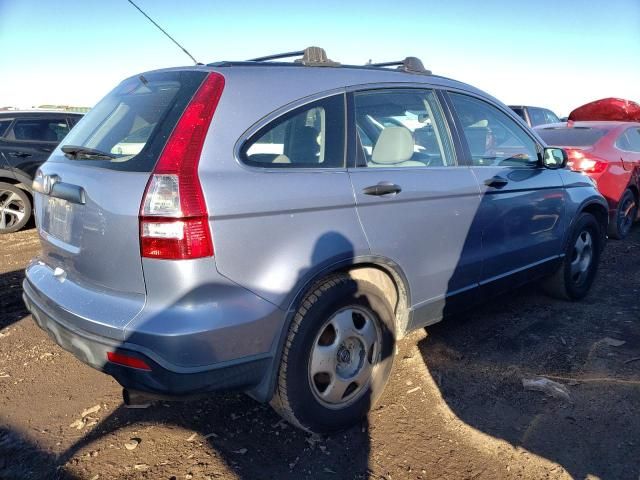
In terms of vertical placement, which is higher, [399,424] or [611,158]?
[611,158]

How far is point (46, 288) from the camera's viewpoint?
2.50 m

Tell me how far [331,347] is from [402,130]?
4.29 ft

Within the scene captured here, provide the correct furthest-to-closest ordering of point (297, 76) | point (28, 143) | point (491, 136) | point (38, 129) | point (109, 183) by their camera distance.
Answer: point (38, 129)
point (28, 143)
point (491, 136)
point (297, 76)
point (109, 183)

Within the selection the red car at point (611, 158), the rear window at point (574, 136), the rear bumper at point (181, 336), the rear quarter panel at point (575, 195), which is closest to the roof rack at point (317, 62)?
the rear bumper at point (181, 336)

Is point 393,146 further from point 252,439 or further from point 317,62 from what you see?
point 252,439

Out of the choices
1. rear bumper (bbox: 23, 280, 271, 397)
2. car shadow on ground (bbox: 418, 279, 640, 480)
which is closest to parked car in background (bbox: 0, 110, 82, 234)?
rear bumper (bbox: 23, 280, 271, 397)

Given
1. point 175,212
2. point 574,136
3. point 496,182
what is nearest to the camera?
point 175,212

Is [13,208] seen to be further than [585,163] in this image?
Yes

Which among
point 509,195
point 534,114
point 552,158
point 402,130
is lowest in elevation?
point 509,195

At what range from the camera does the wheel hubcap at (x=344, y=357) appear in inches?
100

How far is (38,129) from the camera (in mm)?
7746

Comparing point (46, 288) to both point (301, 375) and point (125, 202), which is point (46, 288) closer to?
point (125, 202)

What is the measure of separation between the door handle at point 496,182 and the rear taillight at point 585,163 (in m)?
3.68

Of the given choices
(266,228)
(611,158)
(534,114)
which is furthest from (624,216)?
(534,114)
